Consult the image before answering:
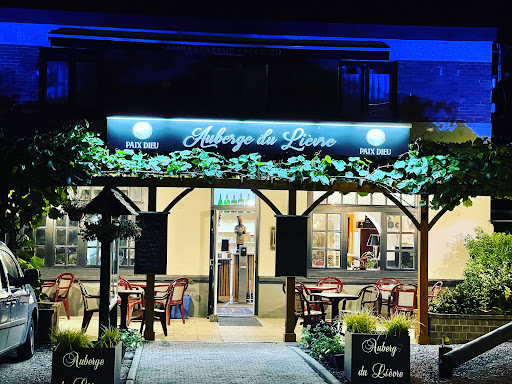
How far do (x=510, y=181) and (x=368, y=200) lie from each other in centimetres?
560

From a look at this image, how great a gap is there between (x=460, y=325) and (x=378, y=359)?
13.1ft

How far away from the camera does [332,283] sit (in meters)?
16.3

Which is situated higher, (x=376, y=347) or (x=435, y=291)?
(x=435, y=291)

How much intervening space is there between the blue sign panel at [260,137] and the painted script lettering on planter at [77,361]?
4.72 meters

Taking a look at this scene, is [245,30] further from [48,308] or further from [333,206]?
[48,308]

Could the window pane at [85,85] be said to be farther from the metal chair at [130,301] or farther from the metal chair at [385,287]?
the metal chair at [385,287]

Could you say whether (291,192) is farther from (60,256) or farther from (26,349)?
(60,256)

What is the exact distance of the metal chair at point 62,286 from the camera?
50.3ft

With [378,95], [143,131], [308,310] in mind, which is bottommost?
[308,310]

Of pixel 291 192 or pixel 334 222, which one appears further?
pixel 334 222

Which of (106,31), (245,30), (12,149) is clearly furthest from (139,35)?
(12,149)

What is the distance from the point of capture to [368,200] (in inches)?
669

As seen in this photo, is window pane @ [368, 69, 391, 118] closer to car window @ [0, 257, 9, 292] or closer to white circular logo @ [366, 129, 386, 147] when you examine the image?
white circular logo @ [366, 129, 386, 147]

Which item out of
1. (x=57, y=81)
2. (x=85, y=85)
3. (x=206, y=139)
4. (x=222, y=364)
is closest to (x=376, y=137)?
(x=206, y=139)
